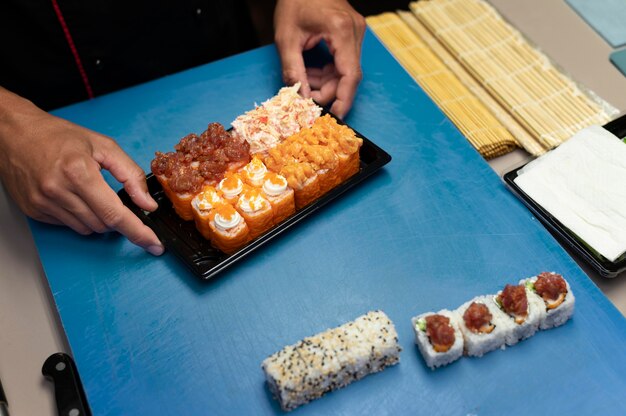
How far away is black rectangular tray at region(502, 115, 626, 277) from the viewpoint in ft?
6.82

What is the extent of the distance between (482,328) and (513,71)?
1452 mm

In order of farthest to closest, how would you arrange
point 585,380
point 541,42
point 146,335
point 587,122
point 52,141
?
point 541,42, point 587,122, point 52,141, point 146,335, point 585,380

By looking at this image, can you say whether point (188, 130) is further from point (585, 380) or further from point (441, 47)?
point (585, 380)

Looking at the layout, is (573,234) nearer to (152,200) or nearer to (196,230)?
(196,230)

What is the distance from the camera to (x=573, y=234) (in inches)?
85.8

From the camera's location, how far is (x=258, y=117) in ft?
8.09

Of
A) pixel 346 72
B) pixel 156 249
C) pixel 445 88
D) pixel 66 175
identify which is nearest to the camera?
pixel 66 175

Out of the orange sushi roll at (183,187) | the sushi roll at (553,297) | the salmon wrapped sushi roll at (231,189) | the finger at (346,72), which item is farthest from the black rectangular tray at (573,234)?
the orange sushi roll at (183,187)

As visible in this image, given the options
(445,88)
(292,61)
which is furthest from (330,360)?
(445,88)

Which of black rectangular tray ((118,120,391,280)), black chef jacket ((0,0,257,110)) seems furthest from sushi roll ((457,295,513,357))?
Result: black chef jacket ((0,0,257,110))

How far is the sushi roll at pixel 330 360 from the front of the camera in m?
1.83

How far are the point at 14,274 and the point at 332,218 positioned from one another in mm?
1238

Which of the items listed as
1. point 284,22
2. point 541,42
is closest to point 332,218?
point 284,22

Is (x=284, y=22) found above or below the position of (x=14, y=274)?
above
